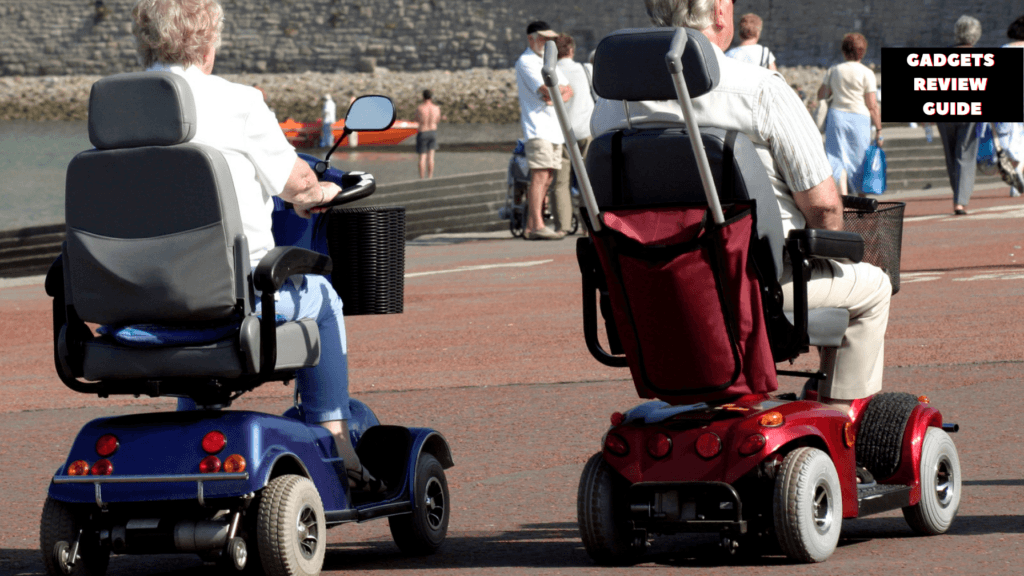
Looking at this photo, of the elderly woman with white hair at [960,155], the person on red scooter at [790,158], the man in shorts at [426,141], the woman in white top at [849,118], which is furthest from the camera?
the man in shorts at [426,141]

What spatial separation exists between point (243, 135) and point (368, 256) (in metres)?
0.57

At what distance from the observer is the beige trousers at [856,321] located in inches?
170

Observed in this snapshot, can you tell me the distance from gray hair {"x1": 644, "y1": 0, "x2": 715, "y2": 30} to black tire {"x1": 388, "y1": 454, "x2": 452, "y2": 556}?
1336 mm

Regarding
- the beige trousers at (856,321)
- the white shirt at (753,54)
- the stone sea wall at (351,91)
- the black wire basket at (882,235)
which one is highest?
the white shirt at (753,54)

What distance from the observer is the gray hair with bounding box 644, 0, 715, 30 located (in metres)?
4.27

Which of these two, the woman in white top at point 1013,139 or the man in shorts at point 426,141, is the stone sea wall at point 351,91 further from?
the woman in white top at point 1013,139

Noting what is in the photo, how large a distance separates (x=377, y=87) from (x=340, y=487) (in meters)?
71.1

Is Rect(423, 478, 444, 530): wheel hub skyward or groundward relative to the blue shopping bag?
skyward

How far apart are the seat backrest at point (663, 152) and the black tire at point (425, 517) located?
884 millimetres

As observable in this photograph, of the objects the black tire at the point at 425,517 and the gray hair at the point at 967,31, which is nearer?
the black tire at the point at 425,517

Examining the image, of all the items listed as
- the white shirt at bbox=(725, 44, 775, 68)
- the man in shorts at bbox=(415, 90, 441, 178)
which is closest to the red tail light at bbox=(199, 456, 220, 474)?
the white shirt at bbox=(725, 44, 775, 68)

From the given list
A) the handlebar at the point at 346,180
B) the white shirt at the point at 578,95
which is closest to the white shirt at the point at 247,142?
the handlebar at the point at 346,180

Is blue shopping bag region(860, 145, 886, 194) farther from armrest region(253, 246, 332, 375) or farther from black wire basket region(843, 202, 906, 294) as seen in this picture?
armrest region(253, 246, 332, 375)

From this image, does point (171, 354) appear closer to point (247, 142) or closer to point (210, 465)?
point (210, 465)
